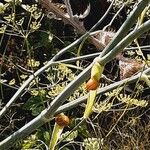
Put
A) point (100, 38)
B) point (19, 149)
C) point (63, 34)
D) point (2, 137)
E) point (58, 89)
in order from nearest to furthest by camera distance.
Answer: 1. point (58, 89)
2. point (100, 38)
3. point (19, 149)
4. point (2, 137)
5. point (63, 34)

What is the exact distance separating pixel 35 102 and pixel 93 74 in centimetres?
168

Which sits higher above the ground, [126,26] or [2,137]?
[126,26]

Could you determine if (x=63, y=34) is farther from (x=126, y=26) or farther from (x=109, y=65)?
(x=126, y=26)

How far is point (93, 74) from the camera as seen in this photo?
0.58m

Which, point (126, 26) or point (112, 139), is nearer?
point (126, 26)

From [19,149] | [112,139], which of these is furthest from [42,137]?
[112,139]

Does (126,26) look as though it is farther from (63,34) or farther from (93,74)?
(63,34)

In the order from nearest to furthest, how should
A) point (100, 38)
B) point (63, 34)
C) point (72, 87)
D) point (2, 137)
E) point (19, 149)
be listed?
point (72, 87)
point (100, 38)
point (19, 149)
point (2, 137)
point (63, 34)

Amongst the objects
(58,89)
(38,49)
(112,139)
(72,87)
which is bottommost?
(112,139)

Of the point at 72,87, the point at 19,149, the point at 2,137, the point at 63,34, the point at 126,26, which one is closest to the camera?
the point at 126,26

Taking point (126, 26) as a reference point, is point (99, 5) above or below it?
below

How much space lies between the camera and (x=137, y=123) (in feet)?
8.36

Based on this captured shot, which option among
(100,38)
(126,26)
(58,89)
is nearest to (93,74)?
(126,26)

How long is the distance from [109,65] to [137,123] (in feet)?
1.18
